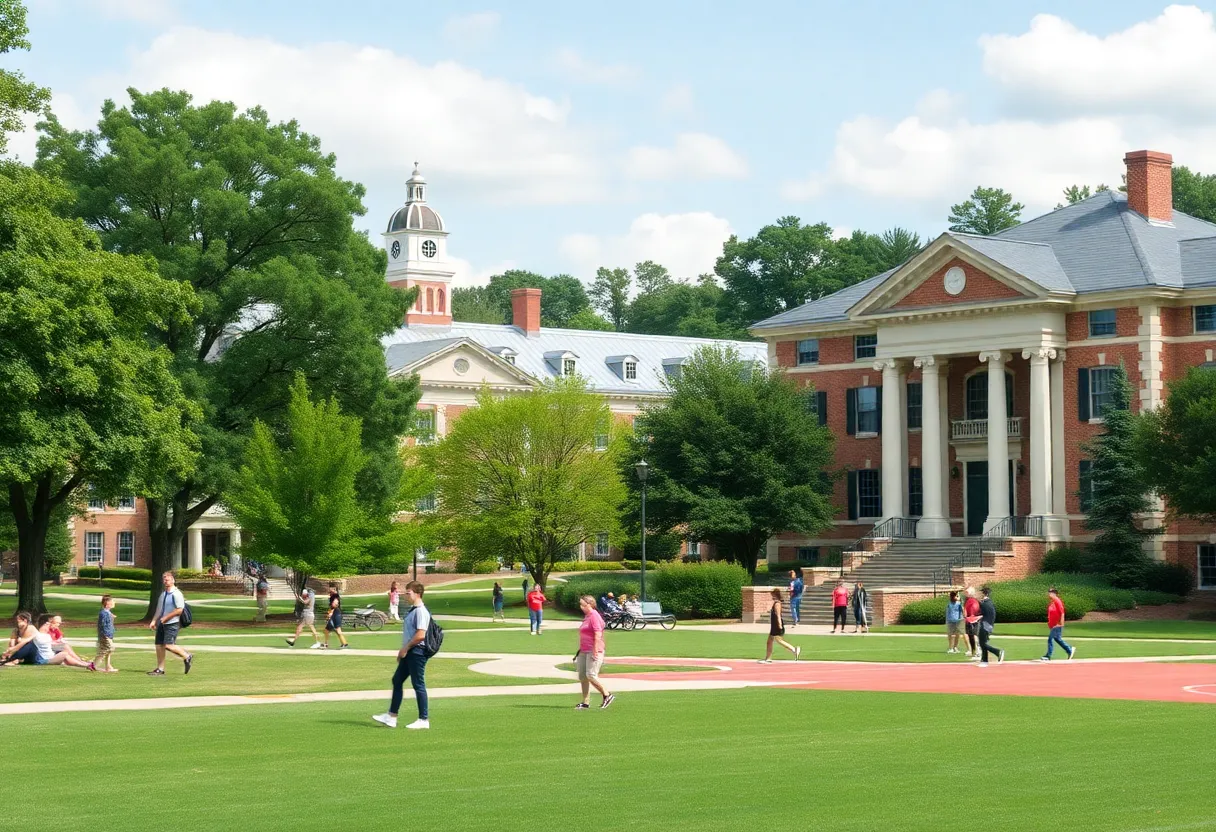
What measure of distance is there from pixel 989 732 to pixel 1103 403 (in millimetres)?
41711

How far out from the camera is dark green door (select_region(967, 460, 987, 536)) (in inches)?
2562

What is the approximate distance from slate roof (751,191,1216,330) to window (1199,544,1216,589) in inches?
348

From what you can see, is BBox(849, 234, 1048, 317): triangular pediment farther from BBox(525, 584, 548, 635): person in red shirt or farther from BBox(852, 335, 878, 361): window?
BBox(525, 584, 548, 635): person in red shirt

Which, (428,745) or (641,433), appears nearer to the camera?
(428,745)

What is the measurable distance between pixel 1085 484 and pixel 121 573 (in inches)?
1960

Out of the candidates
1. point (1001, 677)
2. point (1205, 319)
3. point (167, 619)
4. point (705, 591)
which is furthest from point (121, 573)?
point (1001, 677)

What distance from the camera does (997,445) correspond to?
203 ft

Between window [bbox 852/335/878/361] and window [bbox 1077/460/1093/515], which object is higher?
window [bbox 852/335/878/361]

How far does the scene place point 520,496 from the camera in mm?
68188

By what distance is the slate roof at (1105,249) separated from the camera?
198 ft

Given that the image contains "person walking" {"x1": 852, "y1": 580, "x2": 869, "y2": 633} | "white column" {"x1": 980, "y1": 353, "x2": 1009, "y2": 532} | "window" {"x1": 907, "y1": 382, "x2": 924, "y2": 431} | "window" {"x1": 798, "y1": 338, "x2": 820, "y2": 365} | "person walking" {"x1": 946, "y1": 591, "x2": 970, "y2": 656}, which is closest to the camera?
"person walking" {"x1": 946, "y1": 591, "x2": 970, "y2": 656}

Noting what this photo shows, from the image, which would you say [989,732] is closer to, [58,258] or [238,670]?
[238,670]

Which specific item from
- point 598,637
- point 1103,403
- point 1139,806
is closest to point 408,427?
point 1103,403

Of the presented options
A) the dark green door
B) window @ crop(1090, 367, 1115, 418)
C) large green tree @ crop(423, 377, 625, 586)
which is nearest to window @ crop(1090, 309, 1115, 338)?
window @ crop(1090, 367, 1115, 418)
